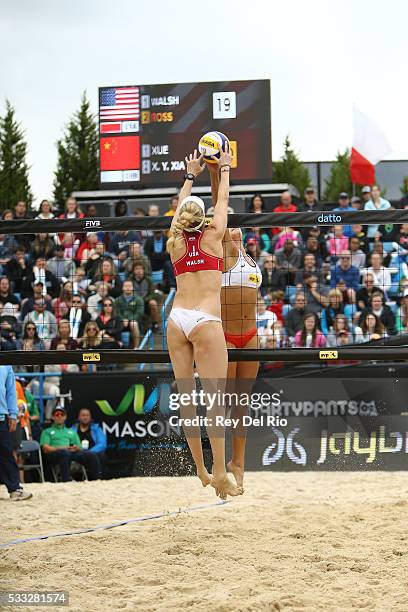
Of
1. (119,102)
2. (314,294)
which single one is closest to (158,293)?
(314,294)

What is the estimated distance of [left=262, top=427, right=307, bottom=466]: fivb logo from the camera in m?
10.1

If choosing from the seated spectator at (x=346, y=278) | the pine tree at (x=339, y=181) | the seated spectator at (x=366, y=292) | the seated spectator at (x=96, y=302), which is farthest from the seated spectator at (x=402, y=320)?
the pine tree at (x=339, y=181)

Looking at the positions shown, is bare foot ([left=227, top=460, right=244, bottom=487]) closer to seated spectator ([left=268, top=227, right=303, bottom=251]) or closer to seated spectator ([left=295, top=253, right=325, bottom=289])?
seated spectator ([left=295, top=253, right=325, bottom=289])

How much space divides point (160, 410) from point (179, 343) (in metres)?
3.07

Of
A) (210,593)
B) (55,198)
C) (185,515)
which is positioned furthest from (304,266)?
(55,198)

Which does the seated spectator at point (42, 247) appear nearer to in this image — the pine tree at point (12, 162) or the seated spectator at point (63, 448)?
the seated spectator at point (63, 448)

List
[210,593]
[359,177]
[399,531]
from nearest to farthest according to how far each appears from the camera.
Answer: [210,593] → [399,531] → [359,177]

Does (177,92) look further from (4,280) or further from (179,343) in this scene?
(179,343)

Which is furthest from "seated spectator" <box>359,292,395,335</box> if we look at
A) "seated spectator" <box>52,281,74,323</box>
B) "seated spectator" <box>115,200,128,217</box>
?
"seated spectator" <box>115,200,128,217</box>

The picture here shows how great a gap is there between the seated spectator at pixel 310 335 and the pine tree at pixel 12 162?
50.2 feet

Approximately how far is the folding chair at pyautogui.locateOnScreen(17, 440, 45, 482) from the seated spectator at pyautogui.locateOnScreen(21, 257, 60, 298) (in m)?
1.69

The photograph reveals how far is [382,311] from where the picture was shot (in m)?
10.3

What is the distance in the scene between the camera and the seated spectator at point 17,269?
11273mm

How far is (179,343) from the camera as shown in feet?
20.3
